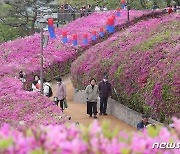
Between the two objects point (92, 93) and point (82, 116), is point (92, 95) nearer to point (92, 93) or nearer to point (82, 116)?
point (92, 93)

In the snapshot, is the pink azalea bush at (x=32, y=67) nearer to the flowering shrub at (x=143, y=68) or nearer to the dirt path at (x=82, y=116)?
the dirt path at (x=82, y=116)

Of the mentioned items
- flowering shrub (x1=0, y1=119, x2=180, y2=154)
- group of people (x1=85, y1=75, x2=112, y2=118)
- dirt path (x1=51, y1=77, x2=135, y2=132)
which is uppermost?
flowering shrub (x1=0, y1=119, x2=180, y2=154)

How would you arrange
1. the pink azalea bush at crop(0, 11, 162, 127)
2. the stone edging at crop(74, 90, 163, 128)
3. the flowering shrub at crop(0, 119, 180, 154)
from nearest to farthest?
the flowering shrub at crop(0, 119, 180, 154)
the pink azalea bush at crop(0, 11, 162, 127)
the stone edging at crop(74, 90, 163, 128)

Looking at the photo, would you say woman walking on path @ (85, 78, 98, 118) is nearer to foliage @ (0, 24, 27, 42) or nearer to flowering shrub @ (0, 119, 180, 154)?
flowering shrub @ (0, 119, 180, 154)

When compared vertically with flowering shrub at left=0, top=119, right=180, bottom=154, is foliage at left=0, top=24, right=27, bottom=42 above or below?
below

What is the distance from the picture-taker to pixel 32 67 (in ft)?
79.9

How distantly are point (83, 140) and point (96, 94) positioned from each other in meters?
12.0

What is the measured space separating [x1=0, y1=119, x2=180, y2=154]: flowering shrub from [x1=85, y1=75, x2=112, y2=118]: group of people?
1129cm

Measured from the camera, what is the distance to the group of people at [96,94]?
51.9ft

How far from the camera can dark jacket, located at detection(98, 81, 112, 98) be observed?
16156mm

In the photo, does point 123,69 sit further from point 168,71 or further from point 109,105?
point 168,71

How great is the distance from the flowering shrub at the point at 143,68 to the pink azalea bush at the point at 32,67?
2707 mm

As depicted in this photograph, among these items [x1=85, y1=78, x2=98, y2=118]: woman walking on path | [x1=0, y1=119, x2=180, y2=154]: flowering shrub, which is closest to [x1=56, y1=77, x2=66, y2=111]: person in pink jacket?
[x1=85, y1=78, x2=98, y2=118]: woman walking on path

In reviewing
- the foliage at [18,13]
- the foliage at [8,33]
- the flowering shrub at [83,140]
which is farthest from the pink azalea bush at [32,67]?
the foliage at [8,33]
